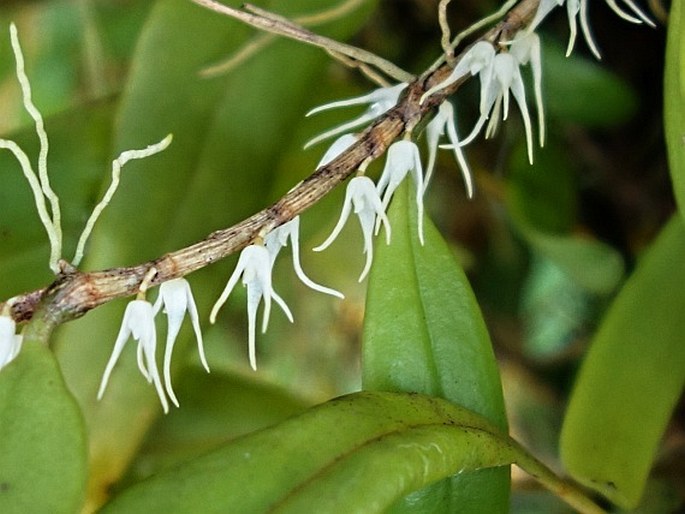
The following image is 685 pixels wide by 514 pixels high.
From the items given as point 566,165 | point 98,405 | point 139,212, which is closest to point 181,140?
point 139,212

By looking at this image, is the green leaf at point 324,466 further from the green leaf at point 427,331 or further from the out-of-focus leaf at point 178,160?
the out-of-focus leaf at point 178,160

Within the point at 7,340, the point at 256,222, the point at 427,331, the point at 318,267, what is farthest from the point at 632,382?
the point at 318,267

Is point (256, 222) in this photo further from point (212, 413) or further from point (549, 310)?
point (549, 310)

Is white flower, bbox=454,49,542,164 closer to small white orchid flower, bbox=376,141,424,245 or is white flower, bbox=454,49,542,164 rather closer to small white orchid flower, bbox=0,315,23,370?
small white orchid flower, bbox=376,141,424,245

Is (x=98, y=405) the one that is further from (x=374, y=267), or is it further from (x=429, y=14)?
(x=429, y=14)

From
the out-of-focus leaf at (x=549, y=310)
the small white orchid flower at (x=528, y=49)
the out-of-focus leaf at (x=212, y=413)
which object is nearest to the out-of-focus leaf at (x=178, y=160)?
the out-of-focus leaf at (x=212, y=413)
